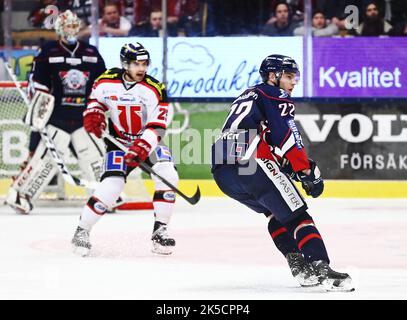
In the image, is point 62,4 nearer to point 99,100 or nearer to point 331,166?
point 331,166

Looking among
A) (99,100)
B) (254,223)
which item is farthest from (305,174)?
(254,223)

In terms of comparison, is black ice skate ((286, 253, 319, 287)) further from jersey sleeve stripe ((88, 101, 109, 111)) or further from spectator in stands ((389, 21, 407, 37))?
spectator in stands ((389, 21, 407, 37))

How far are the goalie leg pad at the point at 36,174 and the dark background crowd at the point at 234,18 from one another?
5.23 feet

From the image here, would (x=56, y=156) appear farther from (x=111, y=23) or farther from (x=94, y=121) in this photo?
(x=94, y=121)

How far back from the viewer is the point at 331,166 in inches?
447

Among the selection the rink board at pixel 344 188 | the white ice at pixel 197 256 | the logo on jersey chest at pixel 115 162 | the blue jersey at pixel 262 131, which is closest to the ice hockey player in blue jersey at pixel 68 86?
the white ice at pixel 197 256

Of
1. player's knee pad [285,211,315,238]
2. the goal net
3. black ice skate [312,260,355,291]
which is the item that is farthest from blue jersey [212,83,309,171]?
the goal net

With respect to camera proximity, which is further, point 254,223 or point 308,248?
point 254,223

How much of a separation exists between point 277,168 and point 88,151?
4071 millimetres

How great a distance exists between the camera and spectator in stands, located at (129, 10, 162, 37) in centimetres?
1151

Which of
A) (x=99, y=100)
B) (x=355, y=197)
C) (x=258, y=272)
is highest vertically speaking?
(x=99, y=100)

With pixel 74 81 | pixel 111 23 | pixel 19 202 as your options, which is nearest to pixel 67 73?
pixel 74 81

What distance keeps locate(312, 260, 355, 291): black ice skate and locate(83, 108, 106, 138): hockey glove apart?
2.05 metres
